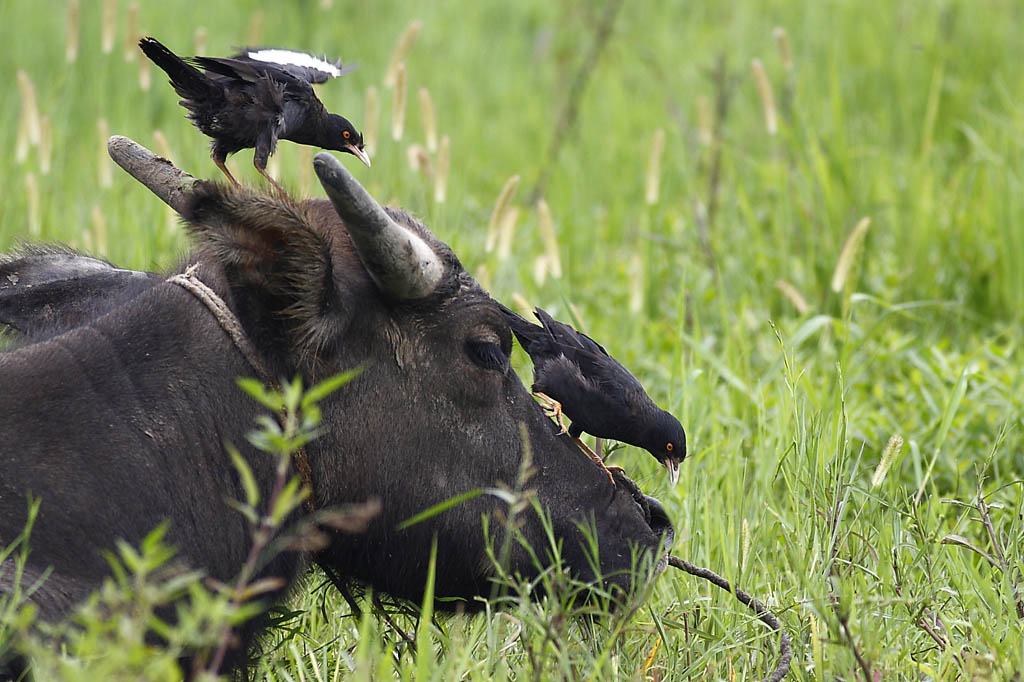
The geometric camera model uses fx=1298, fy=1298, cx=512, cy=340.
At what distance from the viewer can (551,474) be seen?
313 cm

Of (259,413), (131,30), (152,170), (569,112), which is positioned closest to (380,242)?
(259,413)

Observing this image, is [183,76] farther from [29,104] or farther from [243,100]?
[29,104]

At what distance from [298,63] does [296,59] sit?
0.24 ft

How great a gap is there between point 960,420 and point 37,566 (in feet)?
11.2

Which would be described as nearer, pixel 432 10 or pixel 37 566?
pixel 37 566

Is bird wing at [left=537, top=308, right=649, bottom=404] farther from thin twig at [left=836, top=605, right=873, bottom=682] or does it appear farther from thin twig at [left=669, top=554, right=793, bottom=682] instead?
thin twig at [left=836, top=605, right=873, bottom=682]

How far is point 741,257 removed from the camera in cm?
650

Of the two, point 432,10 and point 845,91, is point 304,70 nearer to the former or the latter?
point 845,91

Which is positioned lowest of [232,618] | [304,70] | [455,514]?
[455,514]

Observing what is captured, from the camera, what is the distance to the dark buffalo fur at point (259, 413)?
2617 mm

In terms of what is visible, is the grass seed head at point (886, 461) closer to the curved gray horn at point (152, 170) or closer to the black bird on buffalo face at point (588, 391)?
the black bird on buffalo face at point (588, 391)

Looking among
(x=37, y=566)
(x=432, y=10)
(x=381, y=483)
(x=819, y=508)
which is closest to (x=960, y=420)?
(x=819, y=508)

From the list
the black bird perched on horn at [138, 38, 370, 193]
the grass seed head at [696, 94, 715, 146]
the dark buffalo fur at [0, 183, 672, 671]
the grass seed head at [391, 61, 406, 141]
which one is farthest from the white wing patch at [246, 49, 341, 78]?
the grass seed head at [696, 94, 715, 146]

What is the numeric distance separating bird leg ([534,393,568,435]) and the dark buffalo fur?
0.13ft
